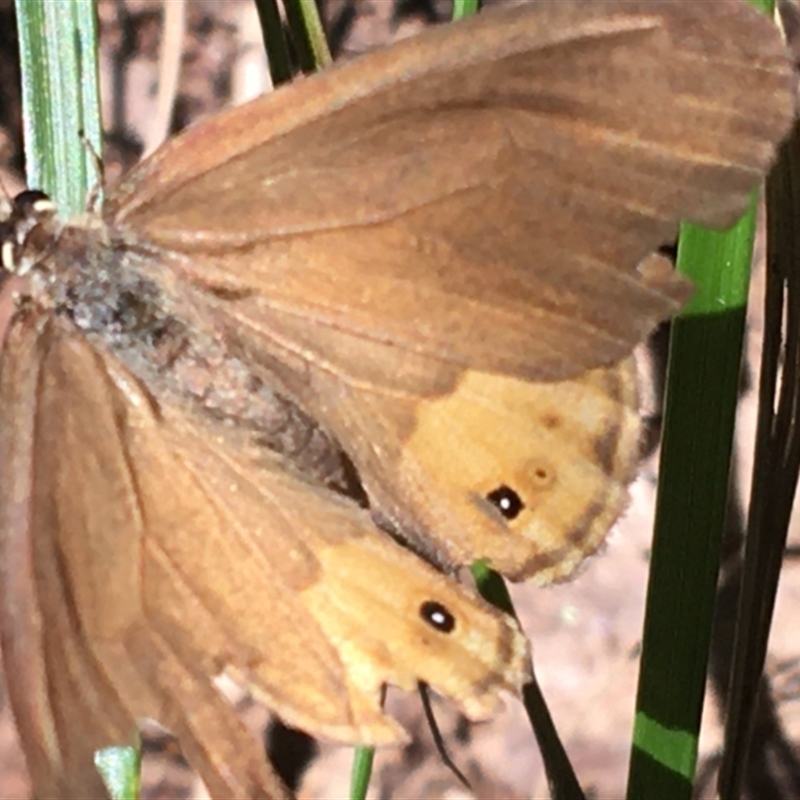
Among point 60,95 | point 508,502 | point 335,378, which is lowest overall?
point 508,502

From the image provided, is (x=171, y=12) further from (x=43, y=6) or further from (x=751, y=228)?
(x=751, y=228)

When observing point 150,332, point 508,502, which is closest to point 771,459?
point 508,502

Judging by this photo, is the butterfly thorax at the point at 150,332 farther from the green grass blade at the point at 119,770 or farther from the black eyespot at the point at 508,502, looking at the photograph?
the green grass blade at the point at 119,770

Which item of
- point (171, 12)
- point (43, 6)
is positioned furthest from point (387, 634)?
point (171, 12)

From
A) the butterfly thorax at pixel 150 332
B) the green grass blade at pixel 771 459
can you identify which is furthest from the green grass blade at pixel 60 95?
the green grass blade at pixel 771 459

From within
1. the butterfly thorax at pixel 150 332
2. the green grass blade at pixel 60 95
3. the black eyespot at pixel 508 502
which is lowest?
the black eyespot at pixel 508 502

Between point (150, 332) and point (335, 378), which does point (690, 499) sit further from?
point (150, 332)

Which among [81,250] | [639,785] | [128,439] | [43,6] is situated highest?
[43,6]
